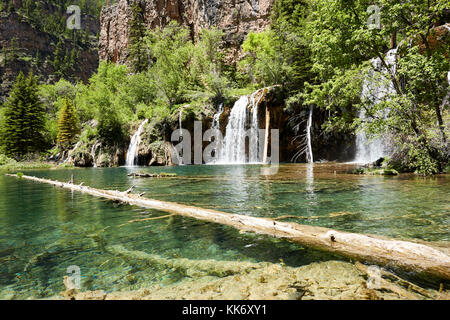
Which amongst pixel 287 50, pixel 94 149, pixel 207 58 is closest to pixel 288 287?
pixel 287 50

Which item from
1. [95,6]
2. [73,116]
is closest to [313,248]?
[73,116]

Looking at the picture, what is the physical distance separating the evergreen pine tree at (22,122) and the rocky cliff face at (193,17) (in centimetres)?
2553

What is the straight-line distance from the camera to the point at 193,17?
53219 millimetres

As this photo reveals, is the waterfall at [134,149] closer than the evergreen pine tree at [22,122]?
Yes

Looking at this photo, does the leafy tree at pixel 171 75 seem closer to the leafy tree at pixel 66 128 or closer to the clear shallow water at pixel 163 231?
the leafy tree at pixel 66 128

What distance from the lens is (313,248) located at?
12.8ft

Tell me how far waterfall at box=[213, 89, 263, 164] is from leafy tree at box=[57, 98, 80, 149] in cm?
2966

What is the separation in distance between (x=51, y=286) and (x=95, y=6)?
14600cm

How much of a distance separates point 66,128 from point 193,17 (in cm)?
3305

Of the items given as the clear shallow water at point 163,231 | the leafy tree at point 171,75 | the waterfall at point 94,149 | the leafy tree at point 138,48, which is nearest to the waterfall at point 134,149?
the waterfall at point 94,149

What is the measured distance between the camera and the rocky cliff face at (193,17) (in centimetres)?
4634

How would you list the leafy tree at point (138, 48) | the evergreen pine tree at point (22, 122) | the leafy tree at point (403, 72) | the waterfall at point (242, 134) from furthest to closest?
the leafy tree at point (138, 48)
the evergreen pine tree at point (22, 122)
the waterfall at point (242, 134)
the leafy tree at point (403, 72)
